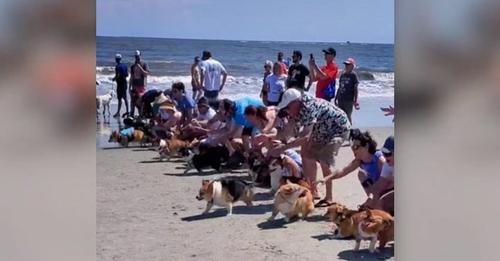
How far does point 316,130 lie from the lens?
225cm

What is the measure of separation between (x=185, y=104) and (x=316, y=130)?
1.57 m

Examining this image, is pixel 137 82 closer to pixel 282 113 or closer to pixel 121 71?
pixel 121 71

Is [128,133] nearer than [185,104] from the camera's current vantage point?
No

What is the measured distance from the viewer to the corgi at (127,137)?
3.86 m

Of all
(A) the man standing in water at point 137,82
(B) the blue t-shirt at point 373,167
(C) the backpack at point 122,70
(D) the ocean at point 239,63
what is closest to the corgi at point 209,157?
(D) the ocean at point 239,63

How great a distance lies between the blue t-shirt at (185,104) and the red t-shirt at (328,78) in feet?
2.17

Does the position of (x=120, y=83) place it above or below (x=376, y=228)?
above

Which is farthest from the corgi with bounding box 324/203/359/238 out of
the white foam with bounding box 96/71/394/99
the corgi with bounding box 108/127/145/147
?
the corgi with bounding box 108/127/145/147

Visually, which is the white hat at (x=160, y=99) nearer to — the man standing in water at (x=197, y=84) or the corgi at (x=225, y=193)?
the man standing in water at (x=197, y=84)

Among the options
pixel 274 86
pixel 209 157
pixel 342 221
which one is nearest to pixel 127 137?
pixel 274 86
